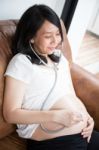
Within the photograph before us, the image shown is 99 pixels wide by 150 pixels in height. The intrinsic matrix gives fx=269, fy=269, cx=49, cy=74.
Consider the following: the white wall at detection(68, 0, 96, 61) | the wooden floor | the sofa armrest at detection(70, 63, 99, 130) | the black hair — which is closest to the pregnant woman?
the black hair

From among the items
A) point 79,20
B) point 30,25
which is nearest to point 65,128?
point 30,25

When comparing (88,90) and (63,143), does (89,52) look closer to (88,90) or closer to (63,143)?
(88,90)

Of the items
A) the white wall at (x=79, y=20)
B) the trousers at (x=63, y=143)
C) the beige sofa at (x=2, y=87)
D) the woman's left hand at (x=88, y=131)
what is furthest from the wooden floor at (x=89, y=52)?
the trousers at (x=63, y=143)

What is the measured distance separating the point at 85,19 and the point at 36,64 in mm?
1198

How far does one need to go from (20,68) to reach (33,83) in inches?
3.8

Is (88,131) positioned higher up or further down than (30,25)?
further down

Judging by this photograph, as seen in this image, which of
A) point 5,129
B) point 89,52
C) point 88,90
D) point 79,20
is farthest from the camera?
point 89,52

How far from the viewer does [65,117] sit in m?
1.18

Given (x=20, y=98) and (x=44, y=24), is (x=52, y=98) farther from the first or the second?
(x=44, y=24)

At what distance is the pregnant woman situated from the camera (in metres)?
1.14

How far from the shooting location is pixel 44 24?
1184 mm

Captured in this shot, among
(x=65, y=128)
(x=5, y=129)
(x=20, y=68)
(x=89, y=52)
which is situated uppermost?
(x=20, y=68)

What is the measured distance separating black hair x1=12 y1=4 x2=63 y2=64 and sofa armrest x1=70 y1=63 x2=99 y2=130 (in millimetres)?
439

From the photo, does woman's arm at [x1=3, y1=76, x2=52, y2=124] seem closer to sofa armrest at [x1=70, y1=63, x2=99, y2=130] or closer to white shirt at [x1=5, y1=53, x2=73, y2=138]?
white shirt at [x1=5, y1=53, x2=73, y2=138]
